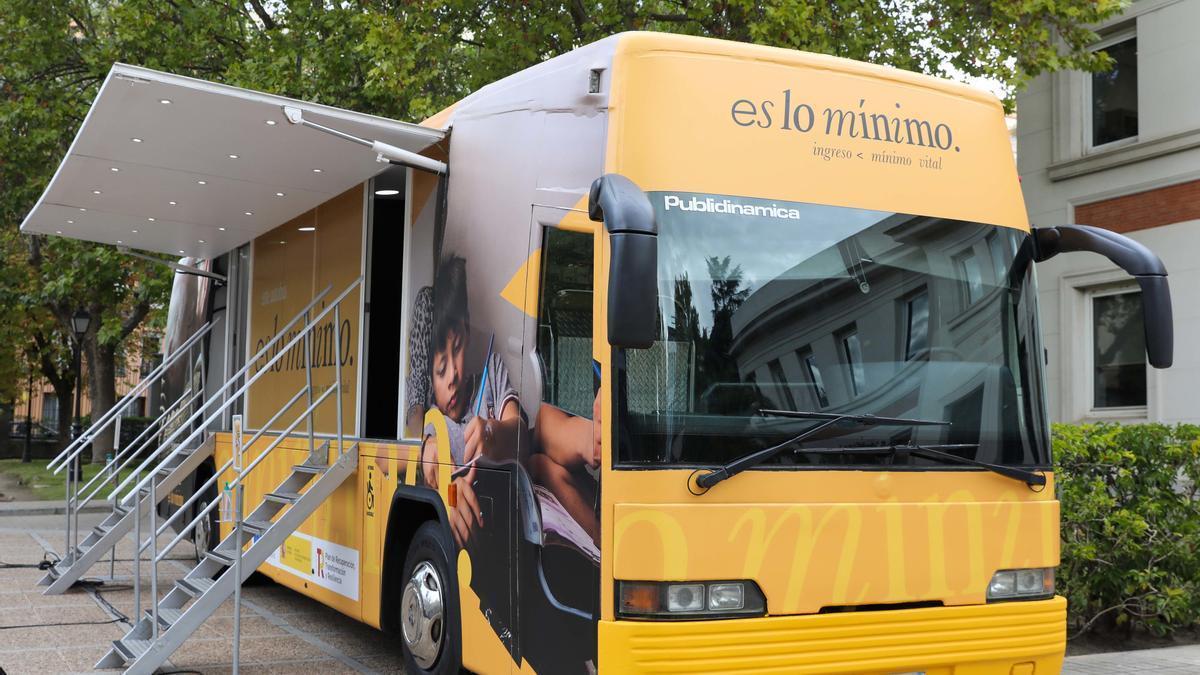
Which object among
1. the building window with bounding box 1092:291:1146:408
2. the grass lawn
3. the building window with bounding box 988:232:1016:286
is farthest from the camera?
the grass lawn

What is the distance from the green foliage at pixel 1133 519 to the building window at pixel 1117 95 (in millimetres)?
7367

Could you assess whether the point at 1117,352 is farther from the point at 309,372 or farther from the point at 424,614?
the point at 424,614

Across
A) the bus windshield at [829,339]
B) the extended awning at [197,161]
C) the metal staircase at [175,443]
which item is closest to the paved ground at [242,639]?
the metal staircase at [175,443]

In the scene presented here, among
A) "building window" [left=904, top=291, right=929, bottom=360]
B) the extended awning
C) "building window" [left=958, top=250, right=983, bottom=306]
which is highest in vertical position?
the extended awning

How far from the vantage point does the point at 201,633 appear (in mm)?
8844

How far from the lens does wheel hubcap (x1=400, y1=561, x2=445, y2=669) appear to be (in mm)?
6379

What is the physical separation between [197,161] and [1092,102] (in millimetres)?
12351

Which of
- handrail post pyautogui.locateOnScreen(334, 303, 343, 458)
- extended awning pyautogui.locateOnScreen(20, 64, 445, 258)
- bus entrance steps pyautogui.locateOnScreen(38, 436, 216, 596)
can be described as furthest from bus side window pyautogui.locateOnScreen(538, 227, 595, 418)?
bus entrance steps pyautogui.locateOnScreen(38, 436, 216, 596)

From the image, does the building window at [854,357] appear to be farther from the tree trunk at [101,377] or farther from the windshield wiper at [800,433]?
the tree trunk at [101,377]

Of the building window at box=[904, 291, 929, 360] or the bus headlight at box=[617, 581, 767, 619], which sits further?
the building window at box=[904, 291, 929, 360]

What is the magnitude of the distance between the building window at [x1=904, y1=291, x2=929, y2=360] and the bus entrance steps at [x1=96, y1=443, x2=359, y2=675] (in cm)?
391

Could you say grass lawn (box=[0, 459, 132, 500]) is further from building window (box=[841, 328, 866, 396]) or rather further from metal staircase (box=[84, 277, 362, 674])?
building window (box=[841, 328, 866, 396])

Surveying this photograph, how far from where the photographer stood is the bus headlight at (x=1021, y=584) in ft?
17.5

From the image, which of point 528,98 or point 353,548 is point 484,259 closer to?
point 528,98
